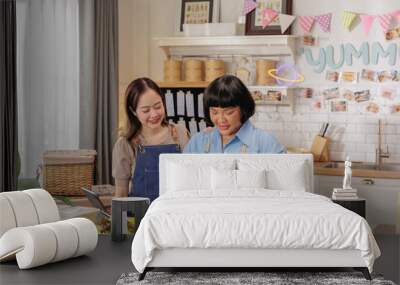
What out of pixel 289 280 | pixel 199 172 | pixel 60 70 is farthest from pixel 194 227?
pixel 60 70

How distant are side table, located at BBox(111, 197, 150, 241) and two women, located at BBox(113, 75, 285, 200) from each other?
552 mm

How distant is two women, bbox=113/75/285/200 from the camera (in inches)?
277

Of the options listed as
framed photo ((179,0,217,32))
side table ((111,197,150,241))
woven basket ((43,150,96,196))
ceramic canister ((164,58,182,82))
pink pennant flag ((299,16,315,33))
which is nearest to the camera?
side table ((111,197,150,241))

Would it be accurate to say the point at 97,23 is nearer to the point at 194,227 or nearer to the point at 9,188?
the point at 9,188

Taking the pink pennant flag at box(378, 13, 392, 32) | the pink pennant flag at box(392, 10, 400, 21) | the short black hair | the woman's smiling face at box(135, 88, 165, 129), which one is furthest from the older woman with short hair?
the pink pennant flag at box(392, 10, 400, 21)

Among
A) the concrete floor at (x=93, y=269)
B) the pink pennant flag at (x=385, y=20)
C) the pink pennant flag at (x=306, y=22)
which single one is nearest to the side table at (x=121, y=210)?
the concrete floor at (x=93, y=269)

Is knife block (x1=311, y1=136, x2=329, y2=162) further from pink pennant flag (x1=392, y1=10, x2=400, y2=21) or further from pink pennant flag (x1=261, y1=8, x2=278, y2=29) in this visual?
pink pennant flag (x1=392, y1=10, x2=400, y2=21)

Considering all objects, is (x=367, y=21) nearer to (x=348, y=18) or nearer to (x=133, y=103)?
(x=348, y=18)

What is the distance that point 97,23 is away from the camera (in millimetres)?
8055

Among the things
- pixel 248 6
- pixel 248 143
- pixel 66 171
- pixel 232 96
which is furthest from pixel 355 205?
pixel 66 171

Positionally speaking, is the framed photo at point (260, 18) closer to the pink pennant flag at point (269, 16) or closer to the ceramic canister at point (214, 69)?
the pink pennant flag at point (269, 16)

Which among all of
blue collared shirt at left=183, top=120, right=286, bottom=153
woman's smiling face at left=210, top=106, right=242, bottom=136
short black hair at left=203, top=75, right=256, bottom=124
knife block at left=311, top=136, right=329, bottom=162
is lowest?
knife block at left=311, top=136, right=329, bottom=162

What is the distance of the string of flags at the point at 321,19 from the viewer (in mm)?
7664

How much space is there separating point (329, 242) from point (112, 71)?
12.4 ft
